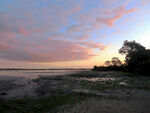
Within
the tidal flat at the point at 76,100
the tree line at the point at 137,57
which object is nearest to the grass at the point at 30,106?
the tidal flat at the point at 76,100

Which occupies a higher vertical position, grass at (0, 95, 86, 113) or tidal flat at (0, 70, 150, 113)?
grass at (0, 95, 86, 113)

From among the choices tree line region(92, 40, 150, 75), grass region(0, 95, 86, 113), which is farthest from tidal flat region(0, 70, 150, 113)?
tree line region(92, 40, 150, 75)

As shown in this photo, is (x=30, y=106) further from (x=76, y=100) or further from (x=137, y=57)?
(x=137, y=57)

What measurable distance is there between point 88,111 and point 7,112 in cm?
469

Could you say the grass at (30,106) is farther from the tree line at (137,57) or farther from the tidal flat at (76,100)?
the tree line at (137,57)

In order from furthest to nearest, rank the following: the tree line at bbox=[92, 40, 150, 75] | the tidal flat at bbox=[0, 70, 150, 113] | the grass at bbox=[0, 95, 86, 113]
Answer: the tree line at bbox=[92, 40, 150, 75], the tidal flat at bbox=[0, 70, 150, 113], the grass at bbox=[0, 95, 86, 113]

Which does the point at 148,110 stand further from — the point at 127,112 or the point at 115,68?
the point at 115,68

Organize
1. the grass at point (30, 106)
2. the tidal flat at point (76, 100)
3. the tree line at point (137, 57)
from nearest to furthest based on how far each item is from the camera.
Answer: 1. the grass at point (30, 106)
2. the tidal flat at point (76, 100)
3. the tree line at point (137, 57)

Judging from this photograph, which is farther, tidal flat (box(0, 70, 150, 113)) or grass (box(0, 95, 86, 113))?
tidal flat (box(0, 70, 150, 113))

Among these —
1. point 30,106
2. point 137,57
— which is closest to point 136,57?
point 137,57

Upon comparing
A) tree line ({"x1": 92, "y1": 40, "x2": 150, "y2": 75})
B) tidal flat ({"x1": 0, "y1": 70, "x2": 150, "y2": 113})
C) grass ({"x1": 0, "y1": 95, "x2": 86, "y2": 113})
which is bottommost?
tidal flat ({"x1": 0, "y1": 70, "x2": 150, "y2": 113})

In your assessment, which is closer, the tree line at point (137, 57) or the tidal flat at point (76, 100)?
the tidal flat at point (76, 100)

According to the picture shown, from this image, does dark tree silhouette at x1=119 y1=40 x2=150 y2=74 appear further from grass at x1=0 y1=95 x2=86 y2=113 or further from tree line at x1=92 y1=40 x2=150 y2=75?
grass at x1=0 y1=95 x2=86 y2=113

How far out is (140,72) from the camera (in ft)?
138
